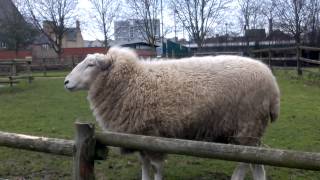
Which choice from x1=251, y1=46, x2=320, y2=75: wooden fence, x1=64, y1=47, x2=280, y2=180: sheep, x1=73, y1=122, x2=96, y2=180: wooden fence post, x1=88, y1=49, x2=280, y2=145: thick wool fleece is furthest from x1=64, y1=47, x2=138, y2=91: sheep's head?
x1=251, y1=46, x2=320, y2=75: wooden fence

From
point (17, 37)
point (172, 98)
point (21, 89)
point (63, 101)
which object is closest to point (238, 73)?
point (172, 98)

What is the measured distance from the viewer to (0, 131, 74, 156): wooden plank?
3.86m

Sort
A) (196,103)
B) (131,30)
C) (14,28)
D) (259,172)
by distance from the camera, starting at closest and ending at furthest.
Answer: (196,103) → (259,172) → (14,28) → (131,30)

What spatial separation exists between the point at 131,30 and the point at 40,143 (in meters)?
56.8

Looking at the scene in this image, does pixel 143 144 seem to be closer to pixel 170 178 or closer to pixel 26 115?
pixel 170 178

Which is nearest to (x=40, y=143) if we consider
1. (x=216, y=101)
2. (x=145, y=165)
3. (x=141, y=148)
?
(x=141, y=148)

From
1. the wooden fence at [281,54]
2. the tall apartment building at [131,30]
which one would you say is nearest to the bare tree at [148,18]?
the tall apartment building at [131,30]

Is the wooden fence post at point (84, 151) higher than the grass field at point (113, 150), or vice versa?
the wooden fence post at point (84, 151)

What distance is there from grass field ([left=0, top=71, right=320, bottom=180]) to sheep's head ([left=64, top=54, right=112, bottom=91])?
1218mm

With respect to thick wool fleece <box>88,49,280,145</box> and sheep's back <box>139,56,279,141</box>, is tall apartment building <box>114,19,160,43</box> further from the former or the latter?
sheep's back <box>139,56,279,141</box>

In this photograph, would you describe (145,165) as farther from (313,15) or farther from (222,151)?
(313,15)

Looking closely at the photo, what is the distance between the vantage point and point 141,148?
350 cm

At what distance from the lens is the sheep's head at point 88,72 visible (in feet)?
18.9

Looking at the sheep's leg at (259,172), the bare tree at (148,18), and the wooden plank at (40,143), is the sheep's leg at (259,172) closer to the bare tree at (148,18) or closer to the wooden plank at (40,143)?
the wooden plank at (40,143)
